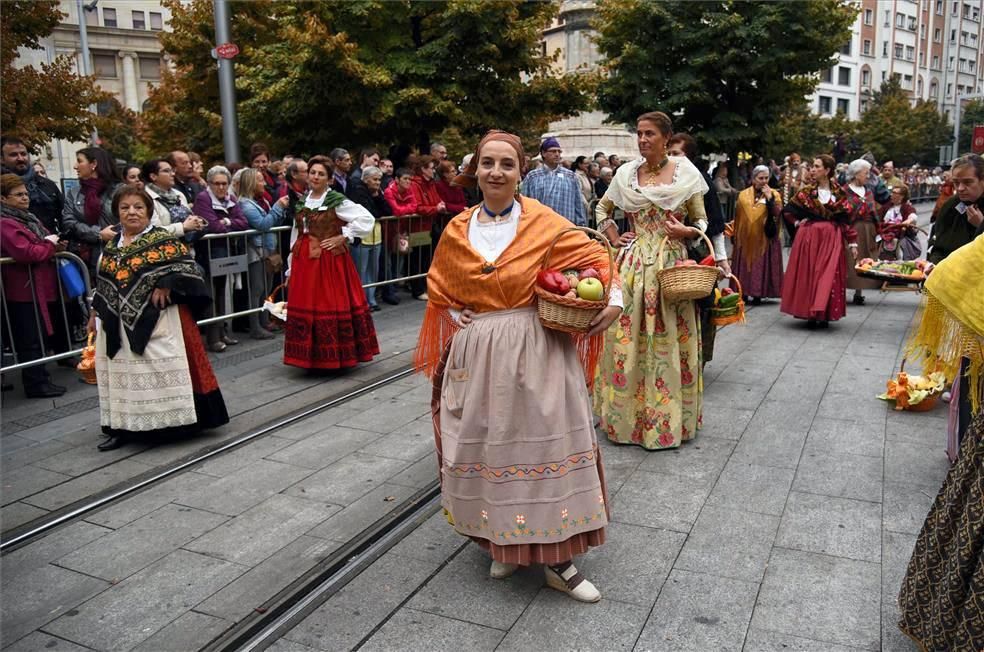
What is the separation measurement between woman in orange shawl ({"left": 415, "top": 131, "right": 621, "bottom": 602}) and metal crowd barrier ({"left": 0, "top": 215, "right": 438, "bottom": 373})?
4.73 meters

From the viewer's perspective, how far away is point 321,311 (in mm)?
7738

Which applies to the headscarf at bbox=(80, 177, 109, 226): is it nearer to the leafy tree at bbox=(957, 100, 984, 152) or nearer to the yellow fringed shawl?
the yellow fringed shawl

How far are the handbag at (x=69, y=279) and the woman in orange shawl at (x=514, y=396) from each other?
5044 mm

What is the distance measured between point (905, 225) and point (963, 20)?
84.5 meters

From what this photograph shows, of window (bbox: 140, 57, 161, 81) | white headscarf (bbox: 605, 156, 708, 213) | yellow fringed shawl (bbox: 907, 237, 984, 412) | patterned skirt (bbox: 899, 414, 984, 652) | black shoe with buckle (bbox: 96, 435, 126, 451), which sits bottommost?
black shoe with buckle (bbox: 96, 435, 126, 451)

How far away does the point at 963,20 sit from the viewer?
266 ft

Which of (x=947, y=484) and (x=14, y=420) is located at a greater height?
(x=947, y=484)

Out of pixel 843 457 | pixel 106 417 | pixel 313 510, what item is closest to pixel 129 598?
pixel 313 510

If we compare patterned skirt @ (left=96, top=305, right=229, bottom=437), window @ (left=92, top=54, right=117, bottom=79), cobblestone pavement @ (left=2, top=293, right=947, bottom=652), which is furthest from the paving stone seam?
window @ (left=92, top=54, right=117, bottom=79)

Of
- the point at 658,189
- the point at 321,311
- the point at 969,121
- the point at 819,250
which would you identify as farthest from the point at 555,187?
the point at 969,121

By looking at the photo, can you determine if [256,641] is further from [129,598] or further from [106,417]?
[106,417]

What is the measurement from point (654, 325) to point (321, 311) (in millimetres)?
3307

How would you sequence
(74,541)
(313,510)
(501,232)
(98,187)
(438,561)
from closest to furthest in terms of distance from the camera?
(501,232) → (438,561) → (74,541) → (313,510) → (98,187)

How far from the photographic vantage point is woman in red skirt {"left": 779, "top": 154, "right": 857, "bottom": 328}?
31.4 ft
